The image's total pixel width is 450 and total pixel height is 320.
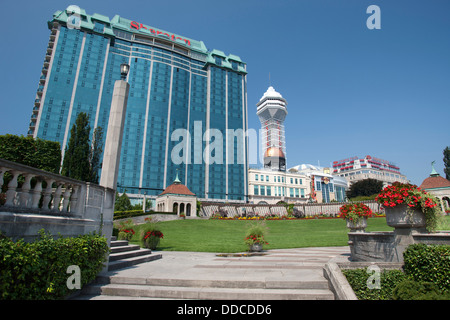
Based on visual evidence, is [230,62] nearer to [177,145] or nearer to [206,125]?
[206,125]

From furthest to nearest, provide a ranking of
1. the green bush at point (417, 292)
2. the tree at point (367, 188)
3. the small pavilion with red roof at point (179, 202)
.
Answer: the tree at point (367, 188)
the small pavilion with red roof at point (179, 202)
the green bush at point (417, 292)

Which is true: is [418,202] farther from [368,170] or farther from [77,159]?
[368,170]

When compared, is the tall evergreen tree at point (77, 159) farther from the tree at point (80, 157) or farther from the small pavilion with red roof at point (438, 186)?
the small pavilion with red roof at point (438, 186)

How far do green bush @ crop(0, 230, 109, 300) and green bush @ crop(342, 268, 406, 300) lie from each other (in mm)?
5748

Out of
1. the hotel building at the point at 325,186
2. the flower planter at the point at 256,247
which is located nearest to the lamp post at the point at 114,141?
the flower planter at the point at 256,247

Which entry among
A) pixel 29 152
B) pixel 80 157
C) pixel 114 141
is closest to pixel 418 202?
pixel 114 141

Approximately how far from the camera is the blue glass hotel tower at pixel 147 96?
79.6m

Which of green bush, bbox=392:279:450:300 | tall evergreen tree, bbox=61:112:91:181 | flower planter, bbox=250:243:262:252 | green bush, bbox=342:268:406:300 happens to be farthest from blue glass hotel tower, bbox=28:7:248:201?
green bush, bbox=392:279:450:300

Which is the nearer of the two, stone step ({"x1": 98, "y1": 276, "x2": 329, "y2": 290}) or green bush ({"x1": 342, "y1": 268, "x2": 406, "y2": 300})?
green bush ({"x1": 342, "y1": 268, "x2": 406, "y2": 300})

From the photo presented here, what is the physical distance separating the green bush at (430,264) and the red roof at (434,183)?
43.3 meters

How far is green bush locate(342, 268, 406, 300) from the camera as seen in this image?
15.6 feet

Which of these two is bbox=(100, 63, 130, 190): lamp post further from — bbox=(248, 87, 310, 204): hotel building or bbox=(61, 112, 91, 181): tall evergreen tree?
bbox=(248, 87, 310, 204): hotel building

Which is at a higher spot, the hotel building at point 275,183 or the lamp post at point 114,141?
the hotel building at point 275,183

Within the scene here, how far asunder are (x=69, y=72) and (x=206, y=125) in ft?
168
